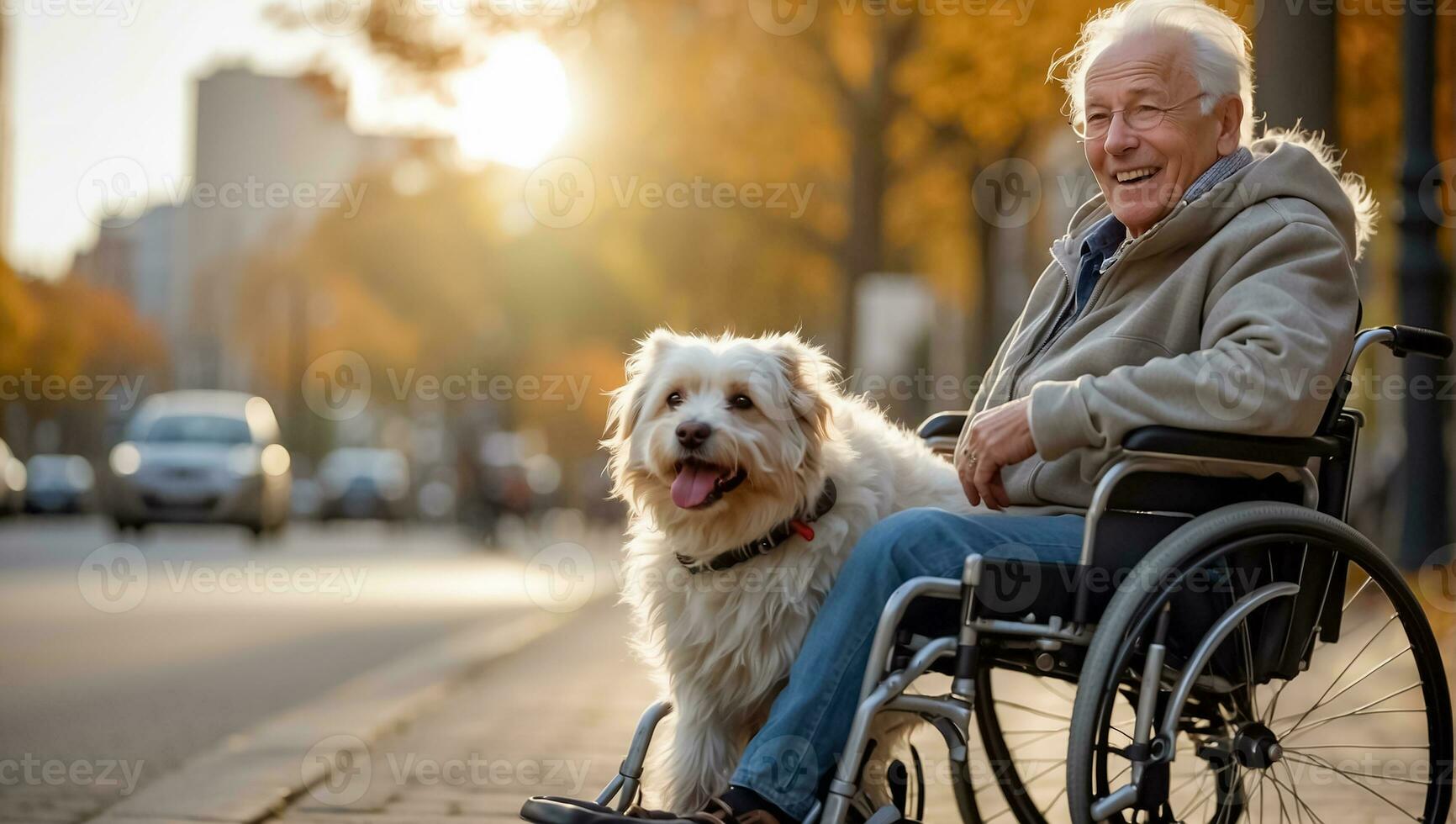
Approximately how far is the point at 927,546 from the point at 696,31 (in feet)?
38.6

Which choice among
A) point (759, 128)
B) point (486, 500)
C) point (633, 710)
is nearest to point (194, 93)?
point (486, 500)

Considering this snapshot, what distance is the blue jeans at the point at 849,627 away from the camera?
333 cm

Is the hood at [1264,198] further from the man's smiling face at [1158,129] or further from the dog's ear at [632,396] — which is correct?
the dog's ear at [632,396]

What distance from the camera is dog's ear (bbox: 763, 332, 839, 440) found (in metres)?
4.09

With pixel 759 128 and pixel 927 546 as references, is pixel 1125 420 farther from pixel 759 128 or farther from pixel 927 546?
pixel 759 128

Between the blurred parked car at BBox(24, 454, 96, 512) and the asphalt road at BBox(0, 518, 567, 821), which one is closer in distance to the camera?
the asphalt road at BBox(0, 518, 567, 821)

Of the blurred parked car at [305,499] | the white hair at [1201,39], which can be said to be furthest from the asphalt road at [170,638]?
the blurred parked car at [305,499]

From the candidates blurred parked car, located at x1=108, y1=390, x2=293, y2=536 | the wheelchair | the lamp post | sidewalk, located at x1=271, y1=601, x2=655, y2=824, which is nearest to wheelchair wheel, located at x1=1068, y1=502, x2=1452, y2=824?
the wheelchair

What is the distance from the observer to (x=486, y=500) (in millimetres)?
27484

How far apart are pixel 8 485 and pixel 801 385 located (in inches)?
1333

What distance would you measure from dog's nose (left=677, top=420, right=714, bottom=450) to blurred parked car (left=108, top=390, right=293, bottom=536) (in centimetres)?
1822

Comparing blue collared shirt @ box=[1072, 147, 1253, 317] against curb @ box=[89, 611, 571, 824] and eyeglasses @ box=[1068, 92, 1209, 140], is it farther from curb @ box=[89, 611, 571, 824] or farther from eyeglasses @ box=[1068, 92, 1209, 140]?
curb @ box=[89, 611, 571, 824]

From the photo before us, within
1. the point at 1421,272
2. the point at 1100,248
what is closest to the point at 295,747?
the point at 1100,248

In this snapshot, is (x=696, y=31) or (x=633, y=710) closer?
(x=633, y=710)
